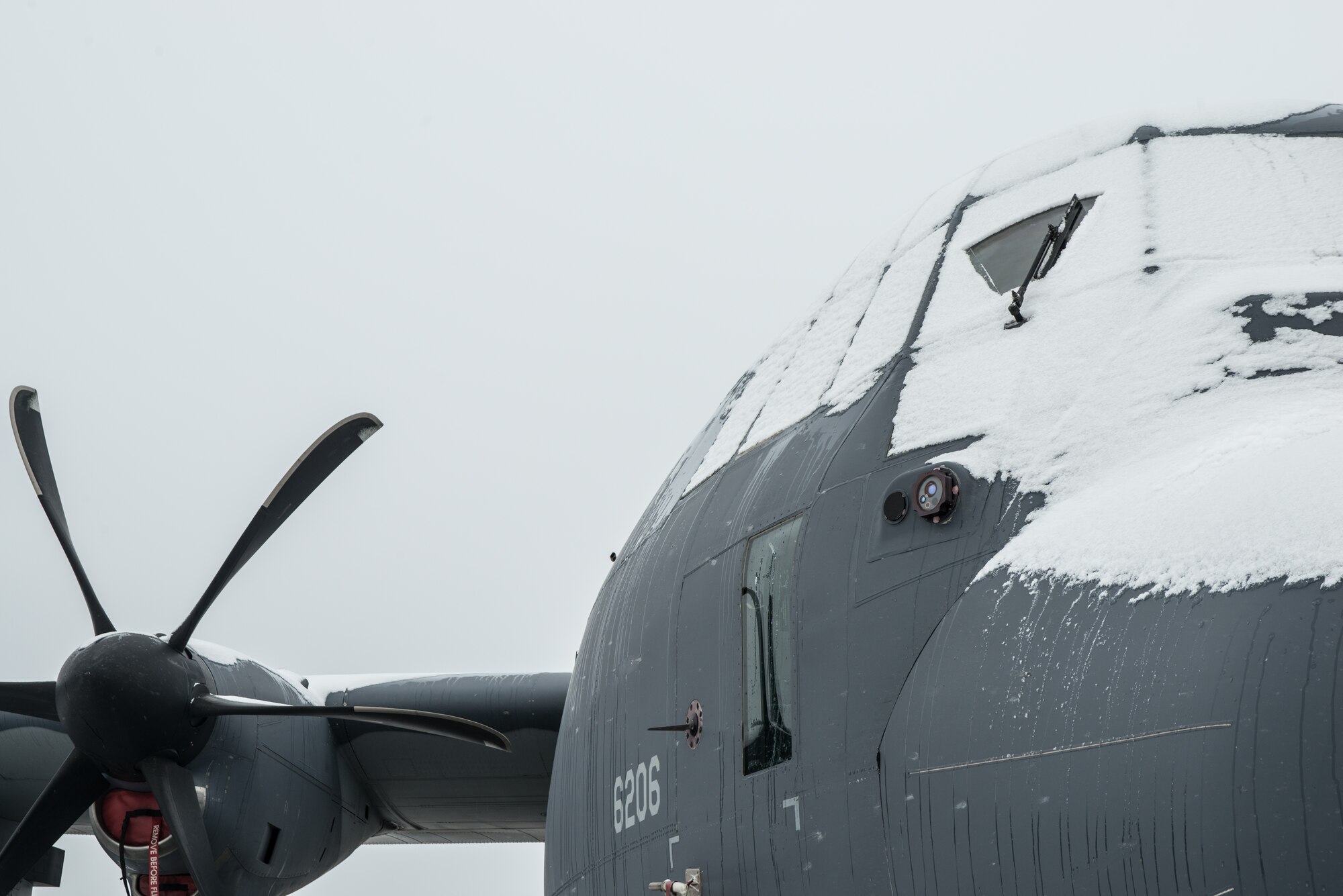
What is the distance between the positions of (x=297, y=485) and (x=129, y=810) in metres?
2.36

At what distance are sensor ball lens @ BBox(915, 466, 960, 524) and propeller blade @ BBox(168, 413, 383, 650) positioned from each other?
537cm

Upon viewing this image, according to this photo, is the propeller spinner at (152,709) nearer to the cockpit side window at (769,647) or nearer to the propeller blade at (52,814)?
the propeller blade at (52,814)

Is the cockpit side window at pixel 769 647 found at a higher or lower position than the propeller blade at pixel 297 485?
lower

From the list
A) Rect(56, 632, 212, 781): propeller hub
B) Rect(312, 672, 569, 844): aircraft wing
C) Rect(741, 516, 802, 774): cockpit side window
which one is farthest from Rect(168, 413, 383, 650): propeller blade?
Rect(741, 516, 802, 774): cockpit side window

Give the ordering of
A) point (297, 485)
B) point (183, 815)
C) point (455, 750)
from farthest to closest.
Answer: point (455, 750)
point (297, 485)
point (183, 815)

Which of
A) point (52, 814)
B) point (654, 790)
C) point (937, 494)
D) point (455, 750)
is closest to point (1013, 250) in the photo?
point (937, 494)

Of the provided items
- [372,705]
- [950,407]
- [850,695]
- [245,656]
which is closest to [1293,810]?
[850,695]

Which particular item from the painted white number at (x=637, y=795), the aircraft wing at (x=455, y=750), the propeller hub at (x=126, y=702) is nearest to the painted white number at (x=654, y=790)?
the painted white number at (x=637, y=795)

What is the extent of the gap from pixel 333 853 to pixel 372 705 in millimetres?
1130

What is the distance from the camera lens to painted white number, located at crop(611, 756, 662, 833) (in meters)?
5.11

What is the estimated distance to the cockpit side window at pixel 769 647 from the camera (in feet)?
14.1

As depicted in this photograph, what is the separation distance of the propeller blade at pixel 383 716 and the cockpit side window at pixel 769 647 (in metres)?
3.16

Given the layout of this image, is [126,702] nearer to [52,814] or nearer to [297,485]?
[52,814]

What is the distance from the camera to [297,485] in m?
8.85
